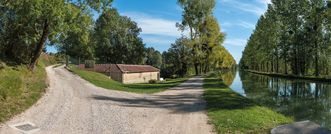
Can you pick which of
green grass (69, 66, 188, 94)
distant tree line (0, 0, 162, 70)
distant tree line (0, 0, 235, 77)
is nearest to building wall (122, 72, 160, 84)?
distant tree line (0, 0, 235, 77)

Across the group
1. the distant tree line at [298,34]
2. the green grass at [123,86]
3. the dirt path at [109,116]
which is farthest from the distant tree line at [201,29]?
the dirt path at [109,116]

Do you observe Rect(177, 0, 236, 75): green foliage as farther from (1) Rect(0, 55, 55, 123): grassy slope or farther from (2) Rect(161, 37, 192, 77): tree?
(1) Rect(0, 55, 55, 123): grassy slope

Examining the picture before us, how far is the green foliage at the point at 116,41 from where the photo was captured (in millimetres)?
81125

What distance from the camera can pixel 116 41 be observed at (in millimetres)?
82688

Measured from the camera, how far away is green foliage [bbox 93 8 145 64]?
266 feet

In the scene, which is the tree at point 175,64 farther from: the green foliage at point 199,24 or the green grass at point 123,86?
the green grass at point 123,86

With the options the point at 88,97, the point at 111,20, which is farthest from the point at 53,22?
the point at 111,20

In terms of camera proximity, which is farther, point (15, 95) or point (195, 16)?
point (195, 16)

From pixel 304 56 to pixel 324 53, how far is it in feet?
20.3

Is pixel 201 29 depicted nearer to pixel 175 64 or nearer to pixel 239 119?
pixel 175 64

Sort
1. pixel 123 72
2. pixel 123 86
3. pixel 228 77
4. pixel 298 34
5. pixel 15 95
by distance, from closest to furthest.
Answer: pixel 15 95, pixel 123 86, pixel 123 72, pixel 298 34, pixel 228 77

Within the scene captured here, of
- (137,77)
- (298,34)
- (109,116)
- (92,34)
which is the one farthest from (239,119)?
(92,34)

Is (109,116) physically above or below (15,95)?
below

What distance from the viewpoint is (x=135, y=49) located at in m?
84.6
